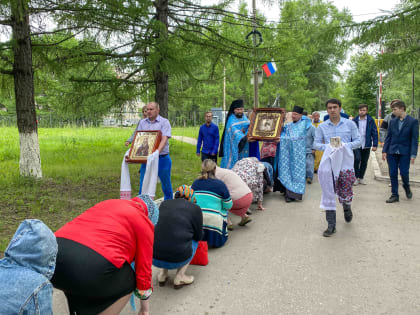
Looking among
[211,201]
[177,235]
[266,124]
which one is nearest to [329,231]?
[211,201]

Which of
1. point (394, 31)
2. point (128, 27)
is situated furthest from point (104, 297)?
point (394, 31)

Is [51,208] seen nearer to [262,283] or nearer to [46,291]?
[262,283]

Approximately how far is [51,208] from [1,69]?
3.55m

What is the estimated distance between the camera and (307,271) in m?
4.05

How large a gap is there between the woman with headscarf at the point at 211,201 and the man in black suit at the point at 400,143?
4229 mm

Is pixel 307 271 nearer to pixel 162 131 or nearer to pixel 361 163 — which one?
pixel 162 131

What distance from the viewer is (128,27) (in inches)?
303

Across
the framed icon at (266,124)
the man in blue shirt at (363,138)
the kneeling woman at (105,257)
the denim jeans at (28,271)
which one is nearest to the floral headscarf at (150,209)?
the kneeling woman at (105,257)

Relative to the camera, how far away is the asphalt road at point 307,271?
3344 millimetres

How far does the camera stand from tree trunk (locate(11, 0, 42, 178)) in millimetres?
7715

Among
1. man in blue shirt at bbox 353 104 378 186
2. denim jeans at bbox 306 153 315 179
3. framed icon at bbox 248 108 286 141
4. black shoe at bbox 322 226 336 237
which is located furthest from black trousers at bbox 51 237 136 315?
denim jeans at bbox 306 153 315 179

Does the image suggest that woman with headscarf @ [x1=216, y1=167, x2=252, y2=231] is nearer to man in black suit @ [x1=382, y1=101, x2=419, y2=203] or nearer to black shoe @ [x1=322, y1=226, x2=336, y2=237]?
black shoe @ [x1=322, y1=226, x2=336, y2=237]

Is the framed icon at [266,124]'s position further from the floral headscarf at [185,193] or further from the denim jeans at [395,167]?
the floral headscarf at [185,193]

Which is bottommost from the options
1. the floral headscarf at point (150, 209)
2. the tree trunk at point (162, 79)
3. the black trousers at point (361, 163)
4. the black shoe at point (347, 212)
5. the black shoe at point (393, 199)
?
the black shoe at point (393, 199)
